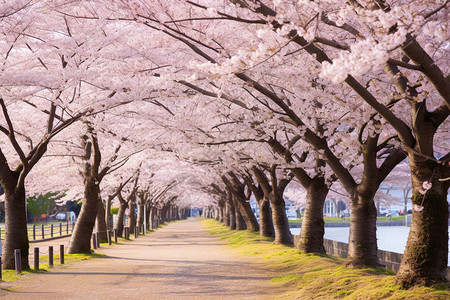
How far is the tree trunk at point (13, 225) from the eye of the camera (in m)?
14.3

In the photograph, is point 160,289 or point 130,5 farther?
point 160,289

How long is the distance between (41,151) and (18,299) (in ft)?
18.0

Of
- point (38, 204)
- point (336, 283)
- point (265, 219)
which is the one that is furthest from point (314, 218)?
point (38, 204)

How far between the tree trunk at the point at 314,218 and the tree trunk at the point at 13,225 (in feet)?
28.0

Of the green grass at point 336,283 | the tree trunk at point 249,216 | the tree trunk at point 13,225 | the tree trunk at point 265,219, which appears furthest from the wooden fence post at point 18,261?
the tree trunk at point 249,216

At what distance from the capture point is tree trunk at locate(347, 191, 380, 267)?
12.6 meters

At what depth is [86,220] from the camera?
20703mm

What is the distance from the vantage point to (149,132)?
20141 mm

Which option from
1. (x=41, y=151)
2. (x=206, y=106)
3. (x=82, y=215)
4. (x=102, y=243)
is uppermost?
(x=206, y=106)

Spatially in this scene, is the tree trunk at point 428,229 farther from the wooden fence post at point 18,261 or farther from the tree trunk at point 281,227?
the tree trunk at point 281,227

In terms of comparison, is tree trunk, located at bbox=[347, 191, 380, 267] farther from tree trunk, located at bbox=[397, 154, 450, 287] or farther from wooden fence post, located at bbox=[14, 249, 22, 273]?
wooden fence post, located at bbox=[14, 249, 22, 273]

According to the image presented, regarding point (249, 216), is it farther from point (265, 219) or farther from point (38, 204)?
point (38, 204)

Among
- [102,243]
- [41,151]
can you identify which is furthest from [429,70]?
[102,243]

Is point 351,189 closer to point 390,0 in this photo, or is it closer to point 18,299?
point 390,0
